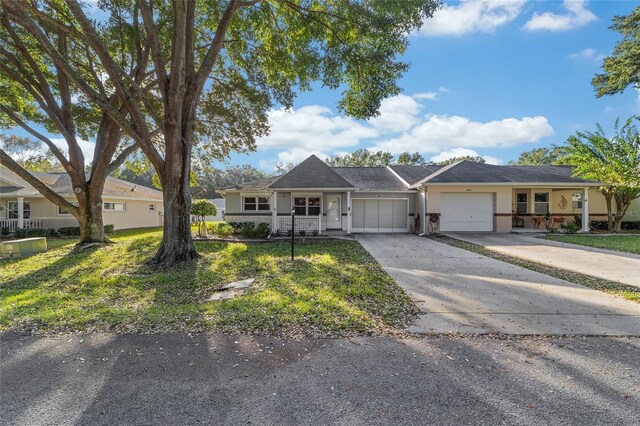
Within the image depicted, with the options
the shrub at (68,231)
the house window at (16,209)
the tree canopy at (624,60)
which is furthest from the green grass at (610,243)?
the house window at (16,209)

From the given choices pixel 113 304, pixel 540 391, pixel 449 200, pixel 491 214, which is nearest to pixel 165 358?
pixel 113 304

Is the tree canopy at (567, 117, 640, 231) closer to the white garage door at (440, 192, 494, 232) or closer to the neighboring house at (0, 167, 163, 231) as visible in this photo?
the white garage door at (440, 192, 494, 232)

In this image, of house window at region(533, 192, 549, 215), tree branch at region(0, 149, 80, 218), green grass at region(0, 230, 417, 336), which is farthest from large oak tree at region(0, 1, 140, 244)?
house window at region(533, 192, 549, 215)

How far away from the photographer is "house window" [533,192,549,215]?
60.0ft

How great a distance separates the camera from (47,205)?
65.6 feet

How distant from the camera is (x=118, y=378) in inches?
119

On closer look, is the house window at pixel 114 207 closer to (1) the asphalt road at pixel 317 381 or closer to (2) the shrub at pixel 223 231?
(2) the shrub at pixel 223 231

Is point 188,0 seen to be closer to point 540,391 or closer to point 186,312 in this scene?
point 186,312

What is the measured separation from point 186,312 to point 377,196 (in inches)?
554

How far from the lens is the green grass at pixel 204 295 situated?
4430 millimetres

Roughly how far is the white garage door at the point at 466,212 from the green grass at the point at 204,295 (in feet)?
26.0

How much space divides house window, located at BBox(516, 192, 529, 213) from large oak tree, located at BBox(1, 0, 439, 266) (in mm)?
12340

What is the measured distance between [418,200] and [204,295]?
13.8m

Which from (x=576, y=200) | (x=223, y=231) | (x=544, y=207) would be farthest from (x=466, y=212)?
(x=223, y=231)
